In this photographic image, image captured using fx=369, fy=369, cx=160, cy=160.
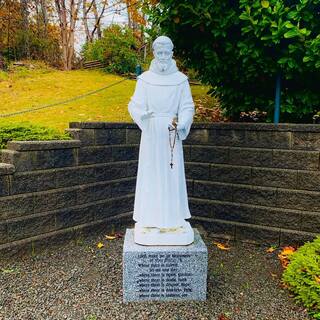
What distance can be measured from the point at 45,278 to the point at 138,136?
2.89 metres

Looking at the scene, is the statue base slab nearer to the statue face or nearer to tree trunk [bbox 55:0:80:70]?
the statue face

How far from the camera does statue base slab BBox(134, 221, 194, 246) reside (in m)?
3.99

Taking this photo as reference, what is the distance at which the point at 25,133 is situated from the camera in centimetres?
554

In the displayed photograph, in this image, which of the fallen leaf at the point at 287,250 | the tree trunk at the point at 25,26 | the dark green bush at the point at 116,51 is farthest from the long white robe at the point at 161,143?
the tree trunk at the point at 25,26

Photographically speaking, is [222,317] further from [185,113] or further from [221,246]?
[185,113]

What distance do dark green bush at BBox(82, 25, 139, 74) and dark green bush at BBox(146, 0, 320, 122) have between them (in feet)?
23.7

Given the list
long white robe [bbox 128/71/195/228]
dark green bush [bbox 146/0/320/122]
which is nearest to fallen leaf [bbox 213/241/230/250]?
long white robe [bbox 128/71/195/228]

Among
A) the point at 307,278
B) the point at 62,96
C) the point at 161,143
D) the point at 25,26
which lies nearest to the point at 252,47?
the point at 161,143

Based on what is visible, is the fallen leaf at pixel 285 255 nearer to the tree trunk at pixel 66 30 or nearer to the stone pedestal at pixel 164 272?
the stone pedestal at pixel 164 272

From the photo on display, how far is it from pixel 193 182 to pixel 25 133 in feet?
9.13

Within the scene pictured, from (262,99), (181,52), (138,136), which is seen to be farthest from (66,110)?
(262,99)

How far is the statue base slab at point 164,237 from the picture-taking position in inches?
157

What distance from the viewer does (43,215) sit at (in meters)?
5.14

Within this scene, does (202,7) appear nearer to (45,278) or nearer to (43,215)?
(43,215)
